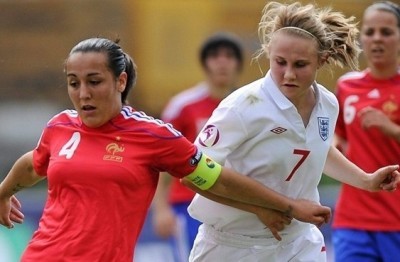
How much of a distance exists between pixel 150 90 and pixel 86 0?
1692 mm

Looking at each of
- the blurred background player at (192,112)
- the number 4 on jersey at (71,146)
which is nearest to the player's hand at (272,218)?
the number 4 on jersey at (71,146)

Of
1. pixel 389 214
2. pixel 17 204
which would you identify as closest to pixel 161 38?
pixel 389 214

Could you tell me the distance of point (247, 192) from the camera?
6.01 metres

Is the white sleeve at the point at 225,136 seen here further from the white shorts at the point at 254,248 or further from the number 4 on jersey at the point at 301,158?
the white shorts at the point at 254,248

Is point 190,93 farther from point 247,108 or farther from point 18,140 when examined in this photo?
point 18,140

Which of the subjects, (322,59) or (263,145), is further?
(322,59)

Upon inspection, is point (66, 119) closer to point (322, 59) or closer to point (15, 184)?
point (15, 184)

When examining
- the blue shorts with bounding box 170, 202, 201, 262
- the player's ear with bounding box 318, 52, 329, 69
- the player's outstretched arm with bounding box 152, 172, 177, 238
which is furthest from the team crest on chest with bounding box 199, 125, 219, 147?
the player's outstretched arm with bounding box 152, 172, 177, 238

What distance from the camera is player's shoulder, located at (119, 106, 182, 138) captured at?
19.1 feet

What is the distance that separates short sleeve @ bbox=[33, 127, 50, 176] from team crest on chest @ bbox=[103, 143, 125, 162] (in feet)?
1.15

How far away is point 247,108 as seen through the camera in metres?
6.15

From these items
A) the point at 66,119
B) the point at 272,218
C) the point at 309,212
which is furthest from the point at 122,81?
the point at 309,212

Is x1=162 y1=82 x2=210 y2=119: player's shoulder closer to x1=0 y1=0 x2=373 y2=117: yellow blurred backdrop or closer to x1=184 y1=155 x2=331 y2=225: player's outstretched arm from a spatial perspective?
x1=184 y1=155 x2=331 y2=225: player's outstretched arm

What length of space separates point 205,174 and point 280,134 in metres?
Answer: 0.51
